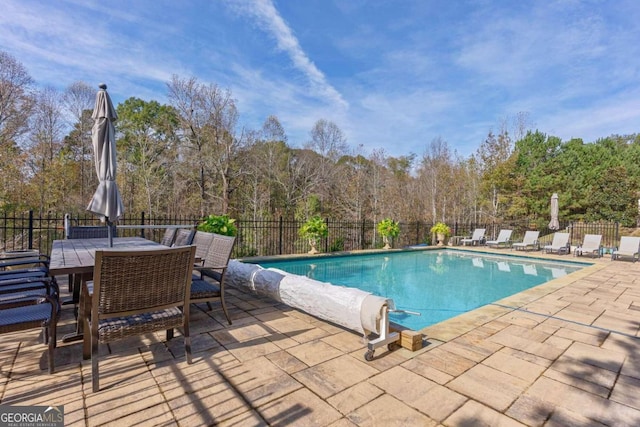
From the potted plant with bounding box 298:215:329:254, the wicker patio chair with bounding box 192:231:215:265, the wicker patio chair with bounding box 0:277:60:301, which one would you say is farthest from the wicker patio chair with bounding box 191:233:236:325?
the potted plant with bounding box 298:215:329:254

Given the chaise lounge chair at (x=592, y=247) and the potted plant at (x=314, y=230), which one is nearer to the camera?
the potted plant at (x=314, y=230)

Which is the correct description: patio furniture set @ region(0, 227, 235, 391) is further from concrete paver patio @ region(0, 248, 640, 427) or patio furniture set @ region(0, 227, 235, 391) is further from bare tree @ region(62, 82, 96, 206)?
bare tree @ region(62, 82, 96, 206)

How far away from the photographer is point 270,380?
192 cm

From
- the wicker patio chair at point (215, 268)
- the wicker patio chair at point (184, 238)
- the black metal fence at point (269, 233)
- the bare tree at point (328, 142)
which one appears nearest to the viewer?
the wicker patio chair at point (215, 268)

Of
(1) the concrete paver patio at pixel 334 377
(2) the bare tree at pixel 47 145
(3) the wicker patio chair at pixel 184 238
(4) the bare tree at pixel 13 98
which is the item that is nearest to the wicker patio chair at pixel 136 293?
(1) the concrete paver patio at pixel 334 377

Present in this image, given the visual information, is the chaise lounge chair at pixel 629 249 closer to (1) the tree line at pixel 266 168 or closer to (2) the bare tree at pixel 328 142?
(1) the tree line at pixel 266 168

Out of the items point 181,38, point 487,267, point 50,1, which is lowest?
point 487,267

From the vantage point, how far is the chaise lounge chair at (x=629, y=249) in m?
7.88

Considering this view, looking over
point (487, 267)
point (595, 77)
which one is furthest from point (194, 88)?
point (595, 77)

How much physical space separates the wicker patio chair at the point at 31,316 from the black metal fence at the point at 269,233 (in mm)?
3838

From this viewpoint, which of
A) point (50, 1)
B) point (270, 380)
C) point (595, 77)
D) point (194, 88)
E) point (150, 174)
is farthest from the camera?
point (150, 174)

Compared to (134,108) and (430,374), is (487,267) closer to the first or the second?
(430,374)

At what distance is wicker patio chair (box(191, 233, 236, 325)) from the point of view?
2.71 m

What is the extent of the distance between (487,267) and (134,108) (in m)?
17.9
